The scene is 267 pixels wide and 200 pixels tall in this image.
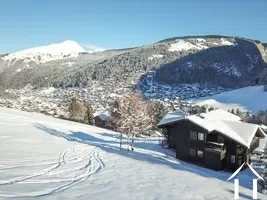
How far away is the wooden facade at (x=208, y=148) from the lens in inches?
1551

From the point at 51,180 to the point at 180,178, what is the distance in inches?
448

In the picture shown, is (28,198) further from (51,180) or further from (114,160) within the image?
Answer: (114,160)

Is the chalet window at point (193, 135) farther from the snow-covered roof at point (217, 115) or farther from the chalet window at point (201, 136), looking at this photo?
the snow-covered roof at point (217, 115)

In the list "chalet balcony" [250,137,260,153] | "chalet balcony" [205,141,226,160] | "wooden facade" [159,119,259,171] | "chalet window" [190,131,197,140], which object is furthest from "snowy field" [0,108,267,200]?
"chalet balcony" [250,137,260,153]

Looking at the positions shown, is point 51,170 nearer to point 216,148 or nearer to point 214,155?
point 214,155

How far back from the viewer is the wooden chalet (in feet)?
129

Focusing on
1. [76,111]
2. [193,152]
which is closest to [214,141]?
[193,152]

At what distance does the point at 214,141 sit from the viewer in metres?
41.4

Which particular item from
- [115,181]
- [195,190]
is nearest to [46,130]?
[115,181]

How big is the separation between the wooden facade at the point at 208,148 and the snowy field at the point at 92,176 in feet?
6.76

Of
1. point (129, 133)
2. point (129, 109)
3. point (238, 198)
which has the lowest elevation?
point (238, 198)

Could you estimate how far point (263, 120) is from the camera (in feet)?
372

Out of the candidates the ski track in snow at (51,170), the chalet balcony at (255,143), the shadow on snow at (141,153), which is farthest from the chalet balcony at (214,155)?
the ski track in snow at (51,170)

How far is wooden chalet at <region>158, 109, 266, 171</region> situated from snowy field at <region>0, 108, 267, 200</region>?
235 centimetres
